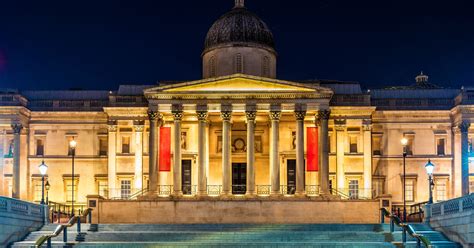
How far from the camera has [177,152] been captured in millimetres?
62031

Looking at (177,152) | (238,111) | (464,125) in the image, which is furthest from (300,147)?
(464,125)

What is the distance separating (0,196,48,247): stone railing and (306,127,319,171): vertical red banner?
2035 centimetres

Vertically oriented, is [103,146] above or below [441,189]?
above

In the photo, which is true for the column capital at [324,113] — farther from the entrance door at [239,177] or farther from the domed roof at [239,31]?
the domed roof at [239,31]

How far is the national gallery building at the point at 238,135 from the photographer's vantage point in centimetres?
6222

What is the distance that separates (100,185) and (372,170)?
22325 mm

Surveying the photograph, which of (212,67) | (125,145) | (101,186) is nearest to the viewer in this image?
(212,67)

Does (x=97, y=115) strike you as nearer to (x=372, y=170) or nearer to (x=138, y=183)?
(x=138, y=183)

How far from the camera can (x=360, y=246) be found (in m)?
44.4

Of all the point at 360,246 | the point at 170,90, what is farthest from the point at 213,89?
the point at 360,246

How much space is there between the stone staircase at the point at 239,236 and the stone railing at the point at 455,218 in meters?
0.54

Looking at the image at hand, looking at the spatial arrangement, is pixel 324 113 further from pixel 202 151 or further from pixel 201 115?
pixel 202 151

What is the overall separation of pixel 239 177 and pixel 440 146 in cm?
1723

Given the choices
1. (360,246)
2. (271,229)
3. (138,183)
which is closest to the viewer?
(360,246)
